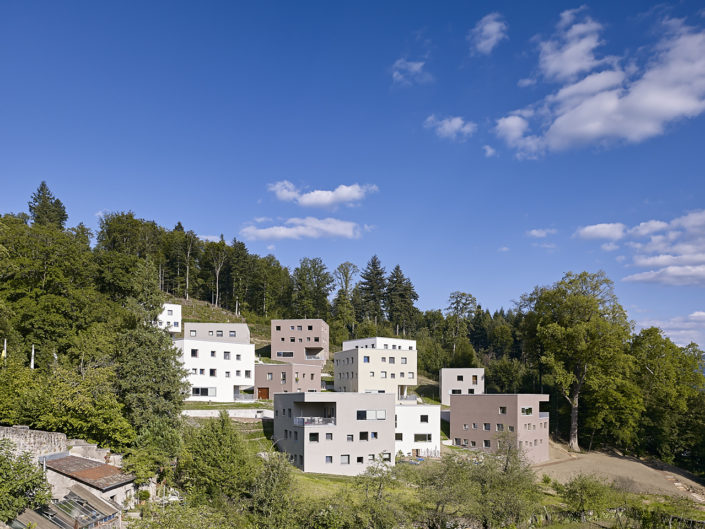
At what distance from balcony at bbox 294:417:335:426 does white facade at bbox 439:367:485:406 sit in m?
28.9

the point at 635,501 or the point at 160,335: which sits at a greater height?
the point at 160,335

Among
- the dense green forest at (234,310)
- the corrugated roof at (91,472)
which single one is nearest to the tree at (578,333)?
the dense green forest at (234,310)

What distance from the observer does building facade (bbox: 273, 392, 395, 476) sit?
39.3m

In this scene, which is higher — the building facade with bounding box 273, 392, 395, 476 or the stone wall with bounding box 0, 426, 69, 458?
the stone wall with bounding box 0, 426, 69, 458

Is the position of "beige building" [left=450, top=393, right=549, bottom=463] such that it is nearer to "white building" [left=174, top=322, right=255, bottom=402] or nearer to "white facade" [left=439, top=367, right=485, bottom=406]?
"white facade" [left=439, top=367, right=485, bottom=406]

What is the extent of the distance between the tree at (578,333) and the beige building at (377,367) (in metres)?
14.6

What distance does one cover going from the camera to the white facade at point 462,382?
6606 centimetres

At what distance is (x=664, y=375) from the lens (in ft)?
188

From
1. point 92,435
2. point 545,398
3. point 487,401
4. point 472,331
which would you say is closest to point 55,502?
point 92,435

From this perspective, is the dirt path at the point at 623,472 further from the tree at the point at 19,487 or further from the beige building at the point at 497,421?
the tree at the point at 19,487

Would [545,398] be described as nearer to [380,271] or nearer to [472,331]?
[380,271]

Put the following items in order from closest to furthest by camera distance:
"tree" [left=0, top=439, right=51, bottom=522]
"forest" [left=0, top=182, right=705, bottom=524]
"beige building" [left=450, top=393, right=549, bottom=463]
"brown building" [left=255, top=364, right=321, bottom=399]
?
"tree" [left=0, top=439, right=51, bottom=522]
"forest" [left=0, top=182, right=705, bottom=524]
"beige building" [left=450, top=393, right=549, bottom=463]
"brown building" [left=255, top=364, right=321, bottom=399]

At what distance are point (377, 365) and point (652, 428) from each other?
94.5 ft

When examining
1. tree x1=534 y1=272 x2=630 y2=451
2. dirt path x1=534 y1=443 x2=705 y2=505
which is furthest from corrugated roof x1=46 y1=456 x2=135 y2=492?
tree x1=534 y1=272 x2=630 y2=451
